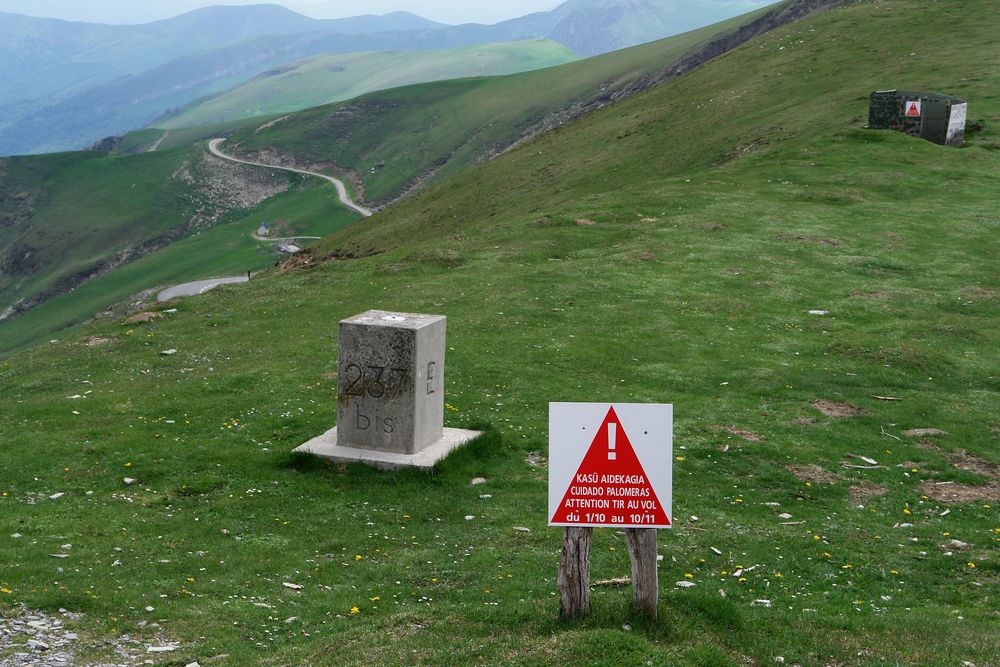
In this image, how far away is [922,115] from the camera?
56.6 metres

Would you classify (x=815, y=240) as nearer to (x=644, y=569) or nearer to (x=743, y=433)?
(x=743, y=433)

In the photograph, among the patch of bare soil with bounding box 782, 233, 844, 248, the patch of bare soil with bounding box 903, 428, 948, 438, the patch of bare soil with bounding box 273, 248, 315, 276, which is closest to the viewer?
the patch of bare soil with bounding box 903, 428, 948, 438

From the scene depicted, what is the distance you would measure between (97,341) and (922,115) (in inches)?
1880

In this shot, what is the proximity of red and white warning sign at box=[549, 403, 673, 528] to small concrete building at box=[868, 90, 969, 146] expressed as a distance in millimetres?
52446

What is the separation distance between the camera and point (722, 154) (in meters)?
63.2

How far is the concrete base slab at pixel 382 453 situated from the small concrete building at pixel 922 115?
46.3m

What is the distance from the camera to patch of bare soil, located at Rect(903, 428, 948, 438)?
74.4 ft

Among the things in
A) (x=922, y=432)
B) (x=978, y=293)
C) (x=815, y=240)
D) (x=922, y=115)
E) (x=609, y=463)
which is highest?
(x=922, y=115)

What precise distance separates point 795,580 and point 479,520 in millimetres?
5841

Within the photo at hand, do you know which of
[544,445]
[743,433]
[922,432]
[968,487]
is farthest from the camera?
[922,432]

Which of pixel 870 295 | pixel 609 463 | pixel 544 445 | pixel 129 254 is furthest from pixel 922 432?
pixel 129 254

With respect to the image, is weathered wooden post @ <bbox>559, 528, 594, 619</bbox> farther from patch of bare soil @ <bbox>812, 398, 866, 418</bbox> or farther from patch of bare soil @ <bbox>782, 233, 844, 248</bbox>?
patch of bare soil @ <bbox>782, 233, 844, 248</bbox>

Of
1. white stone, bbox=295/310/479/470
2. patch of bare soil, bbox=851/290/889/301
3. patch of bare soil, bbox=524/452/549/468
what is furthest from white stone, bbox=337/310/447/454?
patch of bare soil, bbox=851/290/889/301

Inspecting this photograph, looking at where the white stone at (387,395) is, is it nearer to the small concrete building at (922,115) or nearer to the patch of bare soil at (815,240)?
the patch of bare soil at (815,240)
